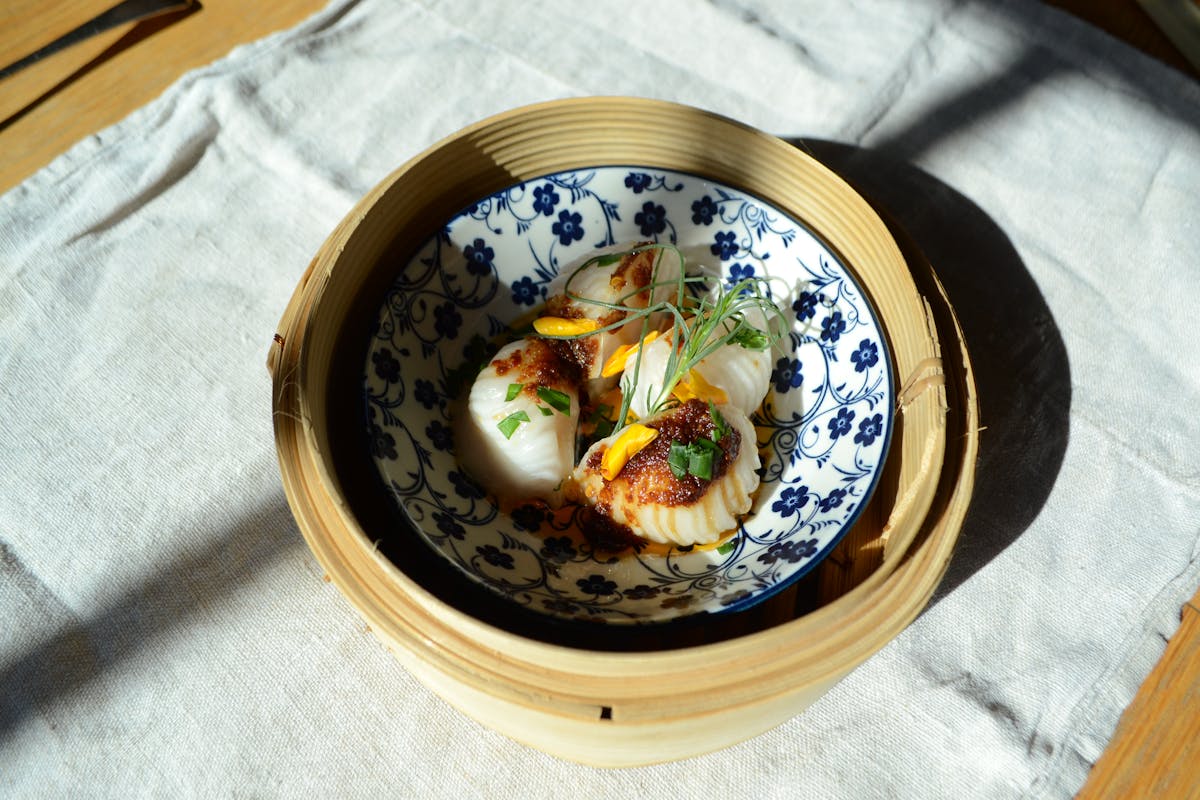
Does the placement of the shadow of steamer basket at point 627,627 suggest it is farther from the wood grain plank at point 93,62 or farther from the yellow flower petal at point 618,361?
the wood grain plank at point 93,62

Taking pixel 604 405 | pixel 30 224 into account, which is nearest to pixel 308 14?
pixel 30 224

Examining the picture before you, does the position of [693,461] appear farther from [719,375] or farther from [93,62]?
[93,62]

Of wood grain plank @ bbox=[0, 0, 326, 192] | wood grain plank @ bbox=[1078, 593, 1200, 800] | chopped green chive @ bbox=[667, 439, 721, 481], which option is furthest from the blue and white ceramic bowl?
wood grain plank @ bbox=[0, 0, 326, 192]

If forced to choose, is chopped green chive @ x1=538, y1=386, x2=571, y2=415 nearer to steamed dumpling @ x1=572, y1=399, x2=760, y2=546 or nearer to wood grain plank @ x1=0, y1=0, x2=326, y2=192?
steamed dumpling @ x1=572, y1=399, x2=760, y2=546

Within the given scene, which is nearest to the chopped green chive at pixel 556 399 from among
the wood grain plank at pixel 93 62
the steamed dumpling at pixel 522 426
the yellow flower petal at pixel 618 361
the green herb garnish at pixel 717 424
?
the steamed dumpling at pixel 522 426

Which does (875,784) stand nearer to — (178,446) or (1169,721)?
(1169,721)

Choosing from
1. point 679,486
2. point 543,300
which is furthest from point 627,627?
point 543,300
